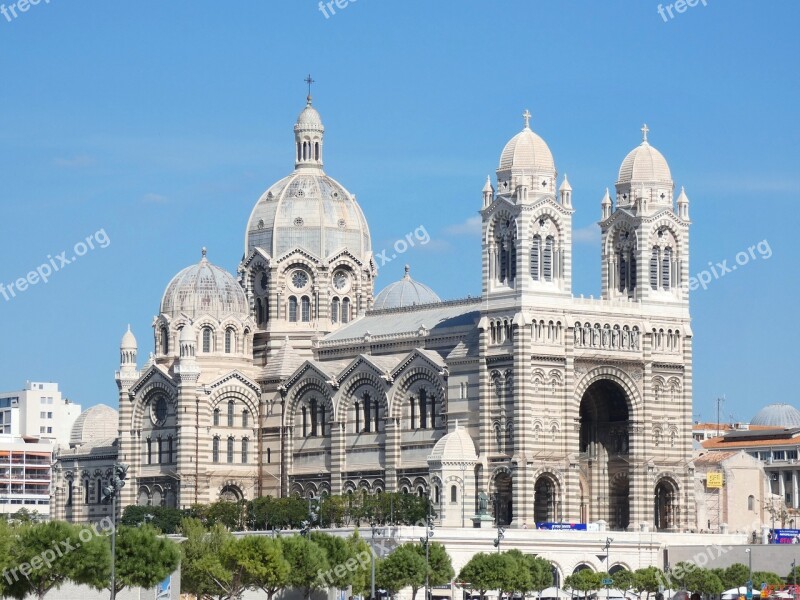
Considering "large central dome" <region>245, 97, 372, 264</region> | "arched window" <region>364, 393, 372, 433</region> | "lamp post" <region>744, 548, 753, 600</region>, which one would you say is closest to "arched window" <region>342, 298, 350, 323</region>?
"large central dome" <region>245, 97, 372, 264</region>

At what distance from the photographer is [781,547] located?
127 m

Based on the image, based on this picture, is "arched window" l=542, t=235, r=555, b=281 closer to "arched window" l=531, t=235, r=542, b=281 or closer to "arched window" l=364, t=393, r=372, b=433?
"arched window" l=531, t=235, r=542, b=281

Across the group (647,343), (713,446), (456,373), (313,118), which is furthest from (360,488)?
(713,446)

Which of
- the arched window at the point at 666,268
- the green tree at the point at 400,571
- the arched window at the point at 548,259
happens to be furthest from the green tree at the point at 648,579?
the arched window at the point at 666,268

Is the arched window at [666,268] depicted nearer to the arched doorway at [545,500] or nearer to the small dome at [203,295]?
the arched doorway at [545,500]

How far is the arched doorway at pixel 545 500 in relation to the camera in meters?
131

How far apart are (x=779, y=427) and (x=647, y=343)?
6639 cm

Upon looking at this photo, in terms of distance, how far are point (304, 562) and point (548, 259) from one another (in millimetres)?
35135

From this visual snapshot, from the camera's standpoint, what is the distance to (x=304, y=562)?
337ft

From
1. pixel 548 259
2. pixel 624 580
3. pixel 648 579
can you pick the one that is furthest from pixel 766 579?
pixel 548 259

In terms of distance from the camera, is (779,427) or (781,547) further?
(779,427)

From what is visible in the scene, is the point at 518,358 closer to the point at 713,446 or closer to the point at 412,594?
the point at 412,594

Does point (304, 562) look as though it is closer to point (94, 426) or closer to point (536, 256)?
point (536, 256)

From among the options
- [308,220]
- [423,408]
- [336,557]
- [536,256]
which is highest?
[308,220]
